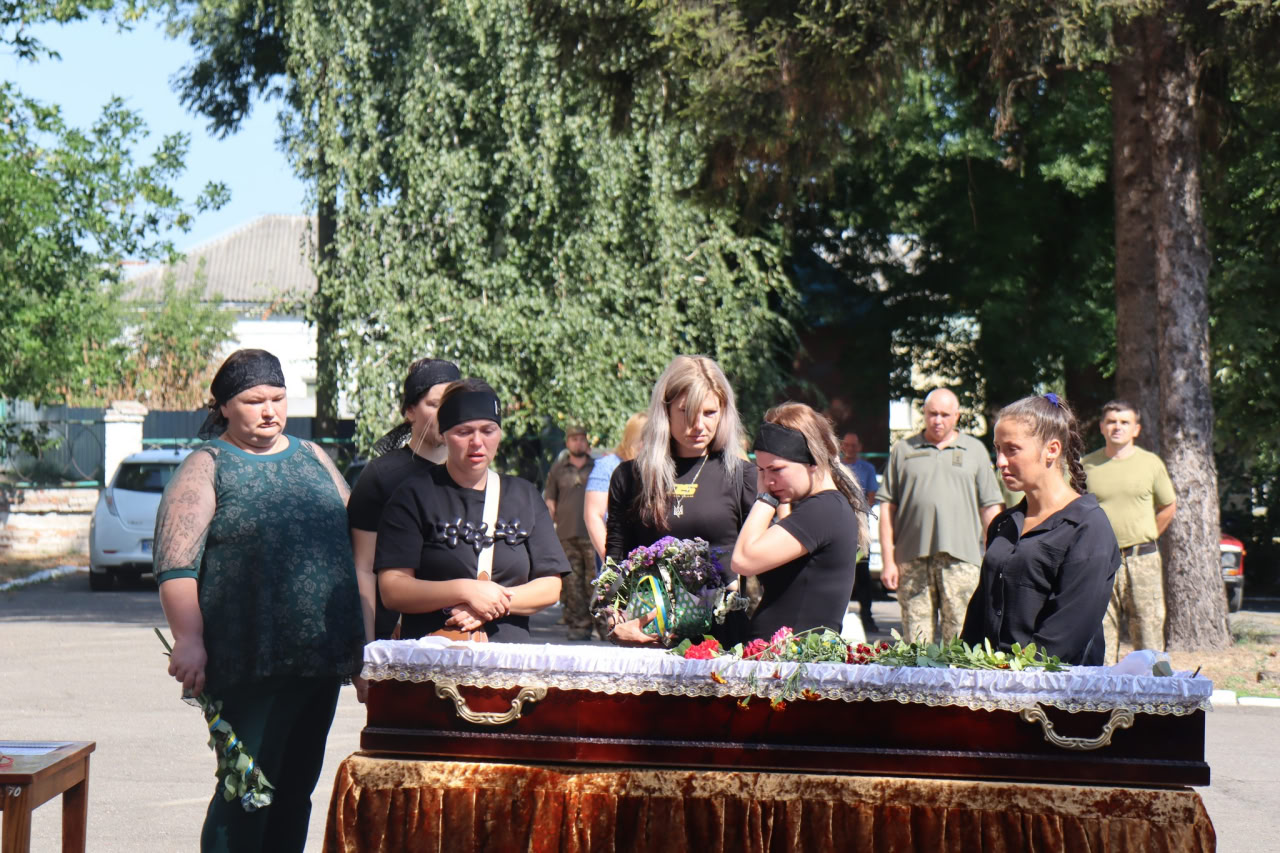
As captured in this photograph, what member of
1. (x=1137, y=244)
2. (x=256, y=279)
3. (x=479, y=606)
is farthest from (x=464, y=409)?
(x=256, y=279)

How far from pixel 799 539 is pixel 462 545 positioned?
1.06 meters

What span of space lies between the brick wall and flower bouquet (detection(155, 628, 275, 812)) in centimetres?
2113

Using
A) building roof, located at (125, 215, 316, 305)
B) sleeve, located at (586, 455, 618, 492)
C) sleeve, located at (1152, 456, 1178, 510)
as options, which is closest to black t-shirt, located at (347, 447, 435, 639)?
sleeve, located at (586, 455, 618, 492)

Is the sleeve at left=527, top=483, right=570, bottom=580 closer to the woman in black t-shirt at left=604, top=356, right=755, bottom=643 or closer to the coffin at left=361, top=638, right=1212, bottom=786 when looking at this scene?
the coffin at left=361, top=638, right=1212, bottom=786

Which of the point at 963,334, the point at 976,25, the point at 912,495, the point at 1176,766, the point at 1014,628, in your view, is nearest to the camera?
the point at 1176,766

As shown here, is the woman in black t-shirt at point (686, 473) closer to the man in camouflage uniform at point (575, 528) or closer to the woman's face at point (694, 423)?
the woman's face at point (694, 423)

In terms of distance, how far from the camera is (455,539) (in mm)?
4664

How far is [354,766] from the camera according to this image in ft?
13.8

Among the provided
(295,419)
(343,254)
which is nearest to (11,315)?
(343,254)

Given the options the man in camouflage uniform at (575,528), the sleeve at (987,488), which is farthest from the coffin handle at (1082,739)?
the man in camouflage uniform at (575,528)

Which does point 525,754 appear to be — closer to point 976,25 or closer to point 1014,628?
point 1014,628

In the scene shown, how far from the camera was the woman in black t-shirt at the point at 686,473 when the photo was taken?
554 centimetres

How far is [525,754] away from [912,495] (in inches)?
223

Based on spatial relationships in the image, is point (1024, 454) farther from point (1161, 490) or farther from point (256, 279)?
point (256, 279)
